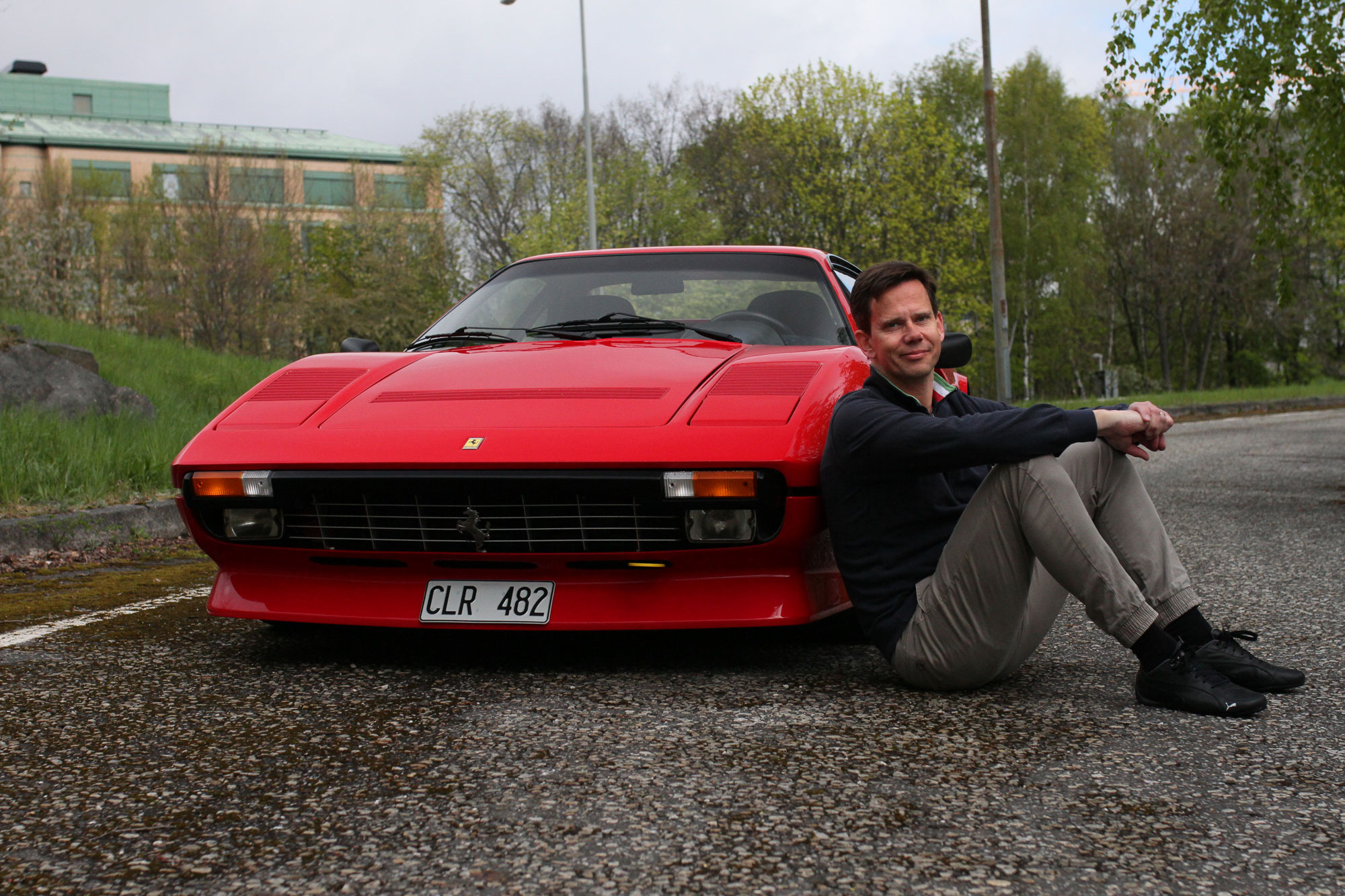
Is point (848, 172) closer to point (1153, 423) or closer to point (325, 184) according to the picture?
point (1153, 423)

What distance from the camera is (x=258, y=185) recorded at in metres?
37.5

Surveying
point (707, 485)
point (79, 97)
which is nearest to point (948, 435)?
point (707, 485)

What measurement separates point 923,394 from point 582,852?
1604 millimetres

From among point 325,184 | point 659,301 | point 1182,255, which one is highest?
point 325,184

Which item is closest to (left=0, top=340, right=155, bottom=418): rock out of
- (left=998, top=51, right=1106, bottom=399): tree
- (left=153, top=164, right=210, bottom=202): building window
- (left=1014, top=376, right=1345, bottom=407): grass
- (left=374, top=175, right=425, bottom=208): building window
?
(left=1014, top=376, right=1345, bottom=407): grass

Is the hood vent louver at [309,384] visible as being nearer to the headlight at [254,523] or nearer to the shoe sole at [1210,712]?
the headlight at [254,523]

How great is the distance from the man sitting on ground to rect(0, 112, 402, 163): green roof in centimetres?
6083

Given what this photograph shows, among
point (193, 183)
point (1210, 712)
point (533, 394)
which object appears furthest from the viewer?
point (193, 183)

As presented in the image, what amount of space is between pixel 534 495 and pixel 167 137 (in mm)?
69454

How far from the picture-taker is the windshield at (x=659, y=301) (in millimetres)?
4250

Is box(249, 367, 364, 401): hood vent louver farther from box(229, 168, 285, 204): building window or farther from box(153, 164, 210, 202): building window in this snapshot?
box(229, 168, 285, 204): building window

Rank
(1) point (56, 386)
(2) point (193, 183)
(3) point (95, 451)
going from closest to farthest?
(3) point (95, 451) → (1) point (56, 386) → (2) point (193, 183)

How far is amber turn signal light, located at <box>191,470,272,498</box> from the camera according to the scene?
329 cm

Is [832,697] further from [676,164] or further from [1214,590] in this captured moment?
[676,164]
